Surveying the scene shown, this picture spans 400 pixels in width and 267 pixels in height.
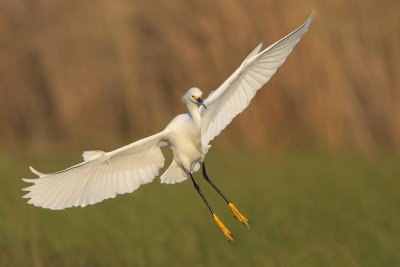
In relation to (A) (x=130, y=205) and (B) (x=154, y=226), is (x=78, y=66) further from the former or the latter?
(B) (x=154, y=226)

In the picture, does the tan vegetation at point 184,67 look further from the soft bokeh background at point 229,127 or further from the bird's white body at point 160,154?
the bird's white body at point 160,154

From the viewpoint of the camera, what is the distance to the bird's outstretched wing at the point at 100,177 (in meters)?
2.87

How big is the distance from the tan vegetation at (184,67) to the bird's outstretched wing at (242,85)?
5083mm

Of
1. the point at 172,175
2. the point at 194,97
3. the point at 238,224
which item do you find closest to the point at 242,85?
the point at 172,175

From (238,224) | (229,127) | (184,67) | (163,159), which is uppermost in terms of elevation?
(184,67)

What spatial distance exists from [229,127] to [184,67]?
62 cm

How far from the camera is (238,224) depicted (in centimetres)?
647

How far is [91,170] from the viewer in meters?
2.96

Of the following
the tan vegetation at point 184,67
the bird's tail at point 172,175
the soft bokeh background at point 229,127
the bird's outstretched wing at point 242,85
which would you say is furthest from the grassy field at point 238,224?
the bird's outstretched wing at point 242,85

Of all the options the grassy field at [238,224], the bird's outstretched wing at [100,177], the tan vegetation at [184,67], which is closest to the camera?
the bird's outstretched wing at [100,177]

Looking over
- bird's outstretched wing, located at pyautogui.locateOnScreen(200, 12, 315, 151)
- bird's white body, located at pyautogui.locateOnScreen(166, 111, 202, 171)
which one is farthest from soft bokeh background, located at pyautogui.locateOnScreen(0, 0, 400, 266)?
bird's white body, located at pyautogui.locateOnScreen(166, 111, 202, 171)

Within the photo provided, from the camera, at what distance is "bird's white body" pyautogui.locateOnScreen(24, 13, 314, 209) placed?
9.05 feet

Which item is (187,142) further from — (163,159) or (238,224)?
(238,224)

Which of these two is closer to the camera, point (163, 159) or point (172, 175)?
point (163, 159)
